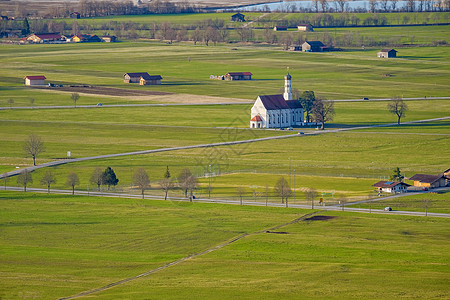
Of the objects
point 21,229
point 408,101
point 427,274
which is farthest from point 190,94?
point 427,274

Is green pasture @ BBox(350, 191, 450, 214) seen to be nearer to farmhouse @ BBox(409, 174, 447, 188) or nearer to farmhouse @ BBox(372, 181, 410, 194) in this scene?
farmhouse @ BBox(372, 181, 410, 194)

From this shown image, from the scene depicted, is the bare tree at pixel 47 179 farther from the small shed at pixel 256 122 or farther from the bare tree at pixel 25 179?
the small shed at pixel 256 122

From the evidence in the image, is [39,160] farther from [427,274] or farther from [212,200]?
[427,274]

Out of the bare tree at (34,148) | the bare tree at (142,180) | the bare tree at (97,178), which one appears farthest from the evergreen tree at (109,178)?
the bare tree at (34,148)

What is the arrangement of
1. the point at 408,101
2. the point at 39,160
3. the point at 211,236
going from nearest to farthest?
the point at 211,236 → the point at 39,160 → the point at 408,101

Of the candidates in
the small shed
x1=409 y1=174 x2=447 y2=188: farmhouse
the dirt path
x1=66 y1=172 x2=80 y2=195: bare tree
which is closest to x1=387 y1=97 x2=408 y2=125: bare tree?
the small shed
